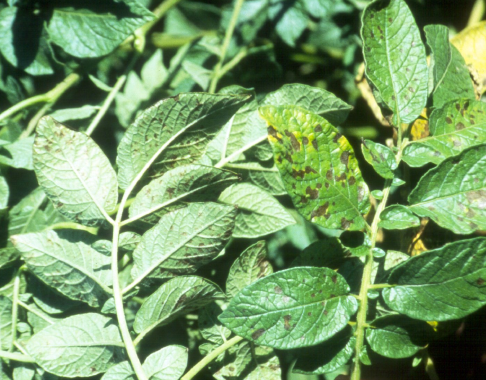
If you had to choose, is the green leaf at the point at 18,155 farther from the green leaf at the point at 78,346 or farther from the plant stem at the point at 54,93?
the green leaf at the point at 78,346

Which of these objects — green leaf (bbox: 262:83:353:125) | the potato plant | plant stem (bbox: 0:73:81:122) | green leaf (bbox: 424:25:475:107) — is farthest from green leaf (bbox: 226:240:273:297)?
plant stem (bbox: 0:73:81:122)

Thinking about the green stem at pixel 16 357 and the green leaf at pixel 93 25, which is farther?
the green leaf at pixel 93 25

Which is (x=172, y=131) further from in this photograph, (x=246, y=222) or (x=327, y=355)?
(x=327, y=355)

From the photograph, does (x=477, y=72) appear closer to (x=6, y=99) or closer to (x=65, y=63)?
(x=65, y=63)

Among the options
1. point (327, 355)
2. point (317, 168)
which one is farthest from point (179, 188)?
point (327, 355)

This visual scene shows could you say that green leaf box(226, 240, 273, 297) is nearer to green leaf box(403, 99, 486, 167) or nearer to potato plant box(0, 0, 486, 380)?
potato plant box(0, 0, 486, 380)

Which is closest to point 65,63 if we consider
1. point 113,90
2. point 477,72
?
point 113,90

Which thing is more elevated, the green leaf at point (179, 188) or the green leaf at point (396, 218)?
the green leaf at point (179, 188)

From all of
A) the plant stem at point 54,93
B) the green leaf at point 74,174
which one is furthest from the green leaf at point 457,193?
the plant stem at point 54,93
